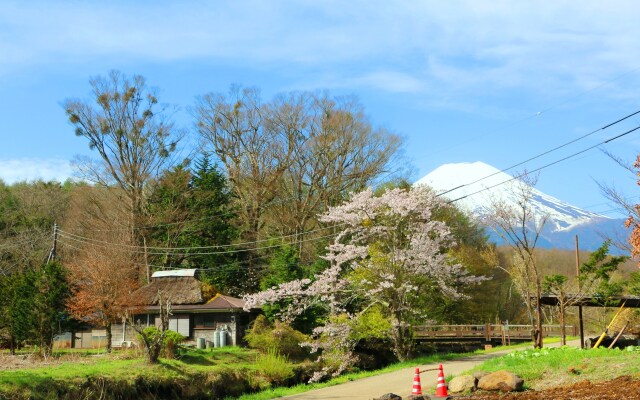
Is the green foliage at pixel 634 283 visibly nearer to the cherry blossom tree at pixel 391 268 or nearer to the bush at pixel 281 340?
the cherry blossom tree at pixel 391 268

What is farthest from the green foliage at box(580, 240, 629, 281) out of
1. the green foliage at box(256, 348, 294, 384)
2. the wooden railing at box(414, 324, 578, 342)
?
the wooden railing at box(414, 324, 578, 342)

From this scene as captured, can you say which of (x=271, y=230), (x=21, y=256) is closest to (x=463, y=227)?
(x=271, y=230)

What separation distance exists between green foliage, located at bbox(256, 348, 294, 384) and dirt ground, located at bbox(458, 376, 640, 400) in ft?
52.4

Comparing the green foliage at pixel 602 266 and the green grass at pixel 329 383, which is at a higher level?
the green foliage at pixel 602 266

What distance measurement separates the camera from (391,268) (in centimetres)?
3200

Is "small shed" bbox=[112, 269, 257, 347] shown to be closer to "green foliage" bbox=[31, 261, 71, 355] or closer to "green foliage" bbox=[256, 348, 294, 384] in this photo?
"green foliage" bbox=[31, 261, 71, 355]

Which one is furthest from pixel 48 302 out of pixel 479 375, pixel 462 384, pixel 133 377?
pixel 479 375

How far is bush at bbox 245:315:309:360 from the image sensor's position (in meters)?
34.8

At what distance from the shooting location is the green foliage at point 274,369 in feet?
103

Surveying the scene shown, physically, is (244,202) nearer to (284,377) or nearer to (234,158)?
(234,158)

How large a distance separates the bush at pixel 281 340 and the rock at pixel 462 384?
16981 millimetres

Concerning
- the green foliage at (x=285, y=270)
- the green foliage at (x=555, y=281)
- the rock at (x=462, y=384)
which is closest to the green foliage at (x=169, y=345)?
the green foliage at (x=285, y=270)

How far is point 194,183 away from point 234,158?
398 centimetres

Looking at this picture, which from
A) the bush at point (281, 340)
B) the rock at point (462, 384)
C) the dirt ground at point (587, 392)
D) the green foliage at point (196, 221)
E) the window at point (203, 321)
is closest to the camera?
the dirt ground at point (587, 392)
